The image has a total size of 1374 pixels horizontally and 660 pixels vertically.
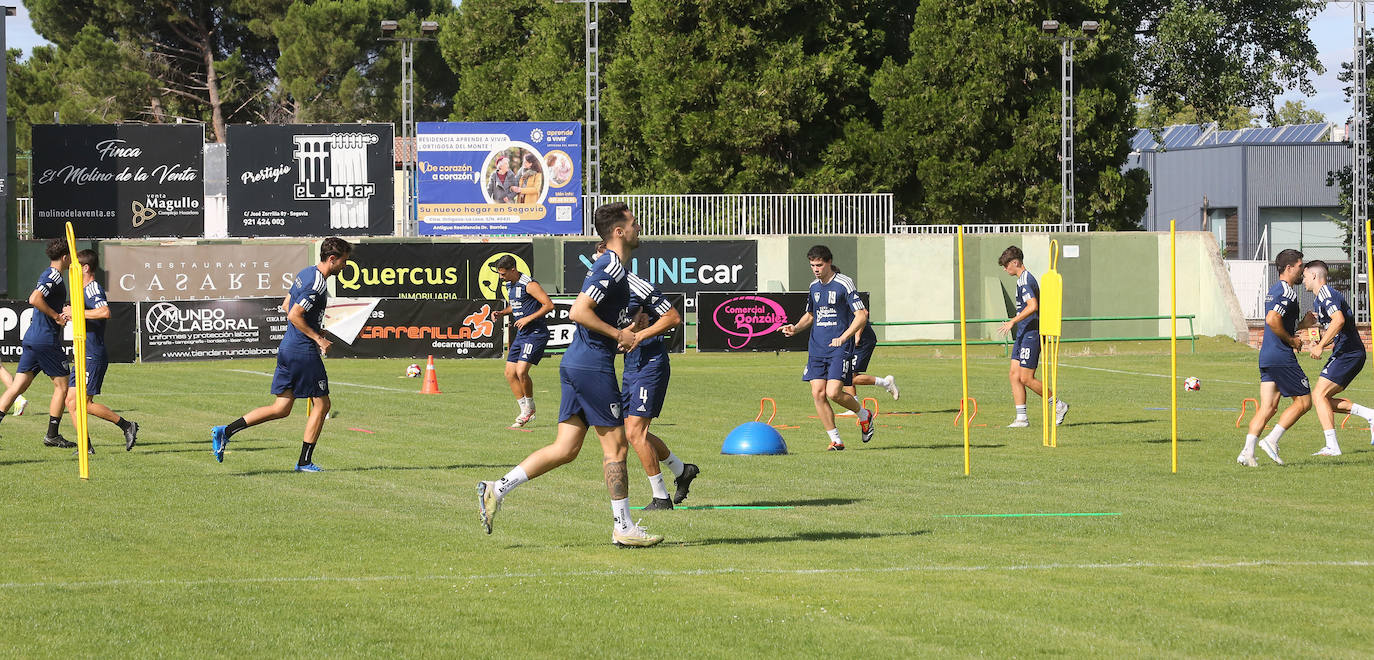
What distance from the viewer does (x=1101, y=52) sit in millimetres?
45094

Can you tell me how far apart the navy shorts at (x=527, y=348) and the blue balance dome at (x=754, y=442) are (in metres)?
4.10

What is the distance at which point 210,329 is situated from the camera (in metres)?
33.4

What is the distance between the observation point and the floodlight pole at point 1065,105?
40.9m

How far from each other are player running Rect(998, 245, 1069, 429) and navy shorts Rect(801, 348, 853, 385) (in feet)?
7.42

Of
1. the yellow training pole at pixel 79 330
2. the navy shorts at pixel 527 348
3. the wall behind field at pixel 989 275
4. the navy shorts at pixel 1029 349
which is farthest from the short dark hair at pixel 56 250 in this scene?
the wall behind field at pixel 989 275

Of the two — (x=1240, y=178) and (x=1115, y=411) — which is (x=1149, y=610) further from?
(x=1240, y=178)

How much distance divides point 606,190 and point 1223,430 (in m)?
35.9

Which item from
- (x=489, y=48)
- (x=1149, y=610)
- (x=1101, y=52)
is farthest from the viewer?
(x=489, y=48)

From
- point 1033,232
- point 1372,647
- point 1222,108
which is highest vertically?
point 1222,108

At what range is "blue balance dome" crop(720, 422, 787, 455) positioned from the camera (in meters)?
15.0

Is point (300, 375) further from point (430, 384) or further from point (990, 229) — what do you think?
point (990, 229)

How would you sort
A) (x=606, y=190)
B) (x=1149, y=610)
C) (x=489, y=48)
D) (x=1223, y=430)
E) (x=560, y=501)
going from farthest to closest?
(x=489, y=48) → (x=606, y=190) → (x=1223, y=430) → (x=560, y=501) → (x=1149, y=610)

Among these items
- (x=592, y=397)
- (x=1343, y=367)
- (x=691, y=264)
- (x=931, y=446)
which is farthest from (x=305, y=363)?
(x=691, y=264)

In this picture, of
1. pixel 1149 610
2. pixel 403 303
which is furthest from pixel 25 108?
pixel 1149 610
